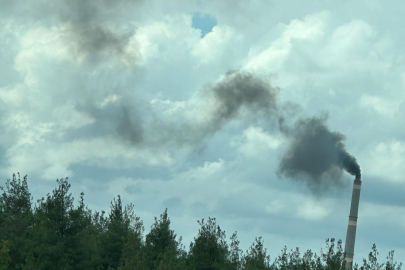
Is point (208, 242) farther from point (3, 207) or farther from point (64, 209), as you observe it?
point (3, 207)

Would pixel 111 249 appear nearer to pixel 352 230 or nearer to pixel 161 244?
pixel 161 244

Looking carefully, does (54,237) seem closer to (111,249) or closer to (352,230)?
(111,249)

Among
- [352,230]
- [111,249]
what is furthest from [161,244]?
[352,230]

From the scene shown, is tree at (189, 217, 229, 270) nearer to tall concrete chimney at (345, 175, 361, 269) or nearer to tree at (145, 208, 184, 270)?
tree at (145, 208, 184, 270)

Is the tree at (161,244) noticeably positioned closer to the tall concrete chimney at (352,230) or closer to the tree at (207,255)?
the tree at (207,255)

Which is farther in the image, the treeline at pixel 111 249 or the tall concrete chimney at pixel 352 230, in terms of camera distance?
the tall concrete chimney at pixel 352 230

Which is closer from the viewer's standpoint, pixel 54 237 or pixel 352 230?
pixel 54 237

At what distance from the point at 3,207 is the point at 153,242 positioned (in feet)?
95.5

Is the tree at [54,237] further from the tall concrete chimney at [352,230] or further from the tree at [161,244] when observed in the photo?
the tall concrete chimney at [352,230]

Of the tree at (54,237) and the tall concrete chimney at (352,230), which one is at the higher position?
the tall concrete chimney at (352,230)

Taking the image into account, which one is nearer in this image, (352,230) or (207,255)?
(207,255)

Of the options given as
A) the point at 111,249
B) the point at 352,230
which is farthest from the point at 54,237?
the point at 352,230

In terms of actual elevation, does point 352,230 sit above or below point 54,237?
above

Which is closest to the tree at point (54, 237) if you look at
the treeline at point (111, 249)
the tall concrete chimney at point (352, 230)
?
the treeline at point (111, 249)
